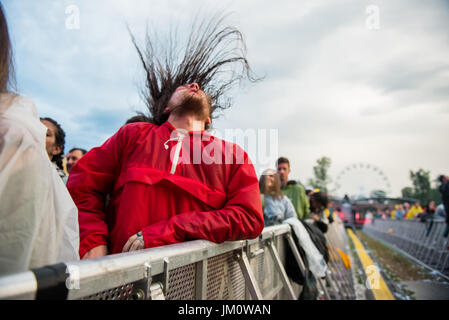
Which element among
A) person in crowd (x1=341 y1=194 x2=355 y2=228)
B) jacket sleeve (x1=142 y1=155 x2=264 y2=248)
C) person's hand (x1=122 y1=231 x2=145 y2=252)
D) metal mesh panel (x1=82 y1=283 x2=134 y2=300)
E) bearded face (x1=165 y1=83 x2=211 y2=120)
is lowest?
person in crowd (x1=341 y1=194 x2=355 y2=228)

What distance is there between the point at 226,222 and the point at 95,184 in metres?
0.68

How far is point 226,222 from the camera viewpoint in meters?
1.55

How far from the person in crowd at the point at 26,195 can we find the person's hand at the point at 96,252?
511mm

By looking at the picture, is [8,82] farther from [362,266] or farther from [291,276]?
[362,266]

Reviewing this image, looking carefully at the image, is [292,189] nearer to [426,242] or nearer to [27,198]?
[27,198]

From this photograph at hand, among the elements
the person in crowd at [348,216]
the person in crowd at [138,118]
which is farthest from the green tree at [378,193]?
the person in crowd at [138,118]

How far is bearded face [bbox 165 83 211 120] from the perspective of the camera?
75.1 inches

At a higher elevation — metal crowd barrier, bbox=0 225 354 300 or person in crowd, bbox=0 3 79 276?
person in crowd, bbox=0 3 79 276

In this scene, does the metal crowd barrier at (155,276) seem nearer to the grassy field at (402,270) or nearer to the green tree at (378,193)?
the grassy field at (402,270)

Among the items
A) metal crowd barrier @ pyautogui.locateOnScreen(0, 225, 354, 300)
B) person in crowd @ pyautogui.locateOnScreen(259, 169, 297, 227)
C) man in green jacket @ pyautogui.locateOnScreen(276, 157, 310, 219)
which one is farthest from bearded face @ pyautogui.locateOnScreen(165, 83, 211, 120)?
man in green jacket @ pyautogui.locateOnScreen(276, 157, 310, 219)

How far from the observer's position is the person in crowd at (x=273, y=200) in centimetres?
455

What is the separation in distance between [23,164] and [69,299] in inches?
13.5

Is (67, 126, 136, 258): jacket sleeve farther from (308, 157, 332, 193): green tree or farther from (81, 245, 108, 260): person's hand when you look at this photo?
(308, 157, 332, 193): green tree

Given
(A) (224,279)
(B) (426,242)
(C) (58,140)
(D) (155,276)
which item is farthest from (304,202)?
(B) (426,242)
